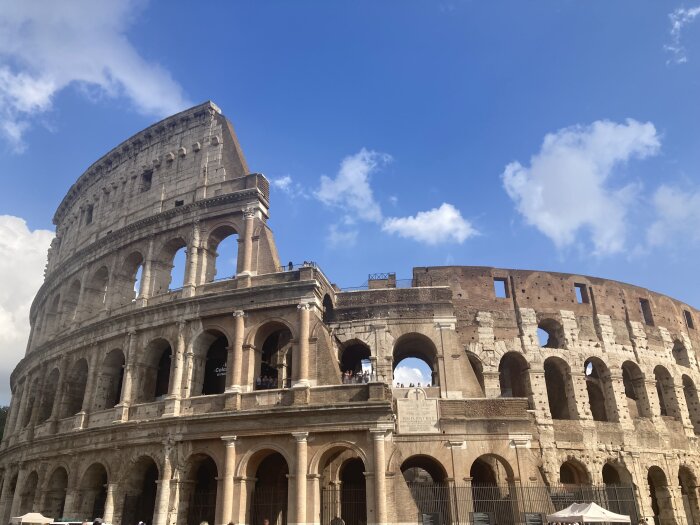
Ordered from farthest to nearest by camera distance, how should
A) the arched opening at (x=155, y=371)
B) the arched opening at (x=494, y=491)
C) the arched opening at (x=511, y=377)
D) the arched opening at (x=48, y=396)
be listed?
the arched opening at (x=48, y=396), the arched opening at (x=511, y=377), the arched opening at (x=155, y=371), the arched opening at (x=494, y=491)

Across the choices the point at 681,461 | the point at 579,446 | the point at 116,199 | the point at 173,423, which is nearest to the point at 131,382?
the point at 173,423

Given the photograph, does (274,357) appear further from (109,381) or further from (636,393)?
(636,393)

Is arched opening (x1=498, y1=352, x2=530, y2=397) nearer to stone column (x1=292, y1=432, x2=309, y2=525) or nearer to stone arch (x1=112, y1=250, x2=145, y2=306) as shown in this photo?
stone column (x1=292, y1=432, x2=309, y2=525)

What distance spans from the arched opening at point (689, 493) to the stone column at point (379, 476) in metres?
15.1

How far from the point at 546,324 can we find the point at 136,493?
56.0ft

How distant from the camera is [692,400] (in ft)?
84.5

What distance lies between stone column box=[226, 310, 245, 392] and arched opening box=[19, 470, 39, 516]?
408 inches

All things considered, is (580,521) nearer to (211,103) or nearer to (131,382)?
(131,382)

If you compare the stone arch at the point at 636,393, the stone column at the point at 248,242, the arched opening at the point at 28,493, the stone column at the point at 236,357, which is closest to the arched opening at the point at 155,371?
the stone column at the point at 236,357

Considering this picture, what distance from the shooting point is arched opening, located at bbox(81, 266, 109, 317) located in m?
23.4

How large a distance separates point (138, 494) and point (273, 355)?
20.5 ft

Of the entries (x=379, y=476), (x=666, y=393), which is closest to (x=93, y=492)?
(x=379, y=476)

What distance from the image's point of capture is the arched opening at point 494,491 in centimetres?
1728

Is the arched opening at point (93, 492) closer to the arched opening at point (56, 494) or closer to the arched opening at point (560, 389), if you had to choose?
the arched opening at point (56, 494)
